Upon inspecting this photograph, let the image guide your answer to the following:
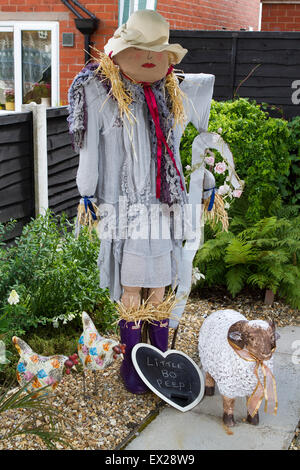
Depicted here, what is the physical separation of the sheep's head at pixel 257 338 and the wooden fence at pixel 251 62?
14.2 feet

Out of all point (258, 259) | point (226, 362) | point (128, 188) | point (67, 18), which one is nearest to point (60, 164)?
point (258, 259)

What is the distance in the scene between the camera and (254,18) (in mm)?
13547

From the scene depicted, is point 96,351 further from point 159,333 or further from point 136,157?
point 136,157

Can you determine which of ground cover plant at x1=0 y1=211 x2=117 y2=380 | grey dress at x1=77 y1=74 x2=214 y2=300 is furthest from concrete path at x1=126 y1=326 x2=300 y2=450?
ground cover plant at x1=0 y1=211 x2=117 y2=380

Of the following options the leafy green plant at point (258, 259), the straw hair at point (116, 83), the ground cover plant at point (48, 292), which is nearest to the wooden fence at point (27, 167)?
the ground cover plant at point (48, 292)

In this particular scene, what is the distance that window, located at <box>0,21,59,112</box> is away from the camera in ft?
26.9

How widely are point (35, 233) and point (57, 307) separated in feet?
1.92

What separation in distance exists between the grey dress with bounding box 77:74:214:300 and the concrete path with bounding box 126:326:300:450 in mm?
732

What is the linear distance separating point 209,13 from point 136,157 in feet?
25.6

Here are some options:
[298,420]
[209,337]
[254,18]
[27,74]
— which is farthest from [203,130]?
[254,18]

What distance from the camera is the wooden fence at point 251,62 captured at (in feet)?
22.2

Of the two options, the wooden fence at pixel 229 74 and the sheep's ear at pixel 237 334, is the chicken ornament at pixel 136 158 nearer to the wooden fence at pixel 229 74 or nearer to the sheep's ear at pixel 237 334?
the sheep's ear at pixel 237 334

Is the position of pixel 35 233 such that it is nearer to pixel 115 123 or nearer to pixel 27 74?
pixel 115 123

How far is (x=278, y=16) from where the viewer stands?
1253 cm
